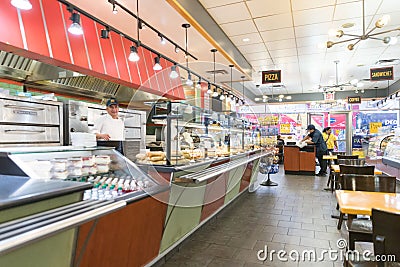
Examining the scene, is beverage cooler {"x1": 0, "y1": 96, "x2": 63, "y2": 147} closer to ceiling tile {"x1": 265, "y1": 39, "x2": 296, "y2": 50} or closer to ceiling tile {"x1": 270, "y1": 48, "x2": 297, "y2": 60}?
ceiling tile {"x1": 265, "y1": 39, "x2": 296, "y2": 50}

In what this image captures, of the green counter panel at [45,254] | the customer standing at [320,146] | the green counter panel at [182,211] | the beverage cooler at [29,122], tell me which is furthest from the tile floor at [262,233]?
the customer standing at [320,146]

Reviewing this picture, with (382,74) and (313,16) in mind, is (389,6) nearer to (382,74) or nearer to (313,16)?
(313,16)

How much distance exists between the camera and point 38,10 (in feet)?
11.8

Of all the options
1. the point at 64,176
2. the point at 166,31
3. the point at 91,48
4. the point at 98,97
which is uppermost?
the point at 166,31

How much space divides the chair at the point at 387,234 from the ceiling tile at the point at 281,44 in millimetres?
5441

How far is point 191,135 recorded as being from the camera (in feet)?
12.2

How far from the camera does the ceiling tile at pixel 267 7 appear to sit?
178 inches

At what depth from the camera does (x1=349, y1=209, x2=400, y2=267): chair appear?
1.63 meters

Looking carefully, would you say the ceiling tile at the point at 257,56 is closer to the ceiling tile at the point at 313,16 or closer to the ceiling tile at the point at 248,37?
the ceiling tile at the point at 248,37

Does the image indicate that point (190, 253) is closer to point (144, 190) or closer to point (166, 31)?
point (144, 190)

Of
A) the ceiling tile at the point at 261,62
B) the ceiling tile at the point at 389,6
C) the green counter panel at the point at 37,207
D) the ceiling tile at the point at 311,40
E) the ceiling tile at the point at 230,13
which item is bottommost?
the green counter panel at the point at 37,207

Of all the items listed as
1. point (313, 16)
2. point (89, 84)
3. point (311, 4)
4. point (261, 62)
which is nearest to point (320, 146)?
point (261, 62)

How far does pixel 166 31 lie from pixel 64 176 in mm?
3878

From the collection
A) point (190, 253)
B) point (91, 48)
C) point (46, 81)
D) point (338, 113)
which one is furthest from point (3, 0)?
point (338, 113)
